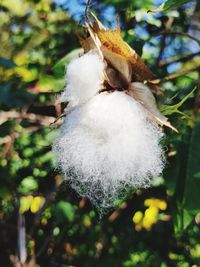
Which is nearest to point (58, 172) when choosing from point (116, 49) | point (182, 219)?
point (182, 219)

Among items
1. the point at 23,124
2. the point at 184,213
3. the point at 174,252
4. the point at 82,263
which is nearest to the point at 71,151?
the point at 184,213

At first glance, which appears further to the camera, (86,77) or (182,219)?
(182,219)

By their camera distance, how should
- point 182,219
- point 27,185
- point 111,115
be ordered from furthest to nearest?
point 27,185, point 182,219, point 111,115

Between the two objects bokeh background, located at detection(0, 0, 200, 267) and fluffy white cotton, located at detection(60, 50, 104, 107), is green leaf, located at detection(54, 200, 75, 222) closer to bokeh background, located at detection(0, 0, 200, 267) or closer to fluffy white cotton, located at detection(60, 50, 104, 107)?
bokeh background, located at detection(0, 0, 200, 267)

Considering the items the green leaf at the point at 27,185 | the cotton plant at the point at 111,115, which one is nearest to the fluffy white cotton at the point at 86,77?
the cotton plant at the point at 111,115

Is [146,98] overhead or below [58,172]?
overhead

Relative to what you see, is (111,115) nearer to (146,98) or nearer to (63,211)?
(146,98)
